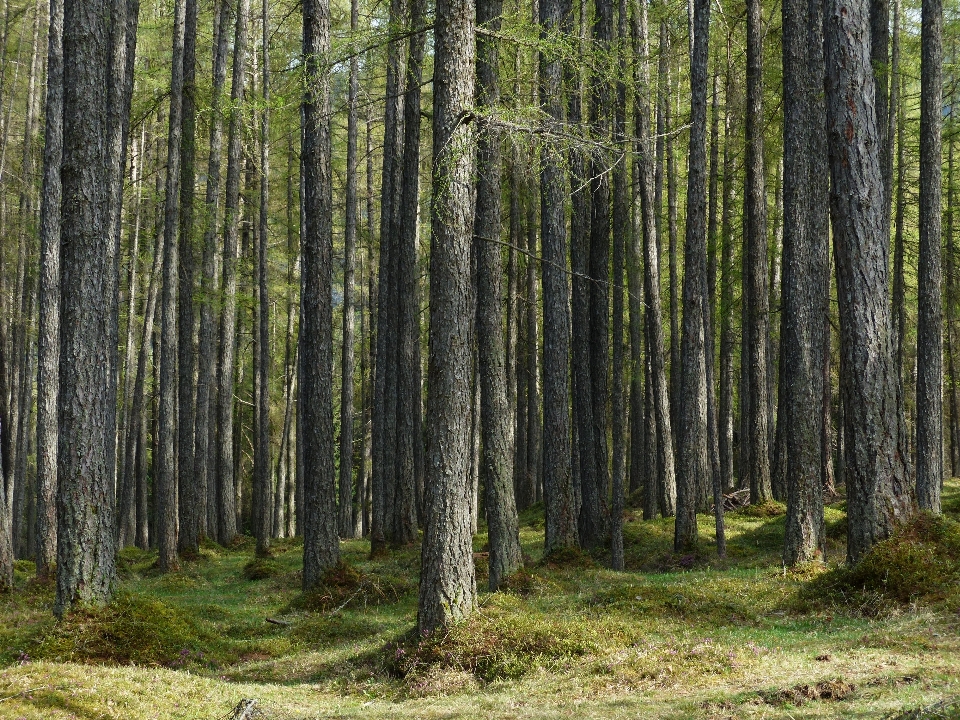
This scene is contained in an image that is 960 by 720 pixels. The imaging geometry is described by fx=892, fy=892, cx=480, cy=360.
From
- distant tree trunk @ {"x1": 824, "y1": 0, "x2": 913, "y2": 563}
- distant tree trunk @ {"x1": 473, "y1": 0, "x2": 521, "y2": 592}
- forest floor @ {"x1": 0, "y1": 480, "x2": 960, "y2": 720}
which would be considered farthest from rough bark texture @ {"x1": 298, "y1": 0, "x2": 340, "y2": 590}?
distant tree trunk @ {"x1": 824, "y1": 0, "x2": 913, "y2": 563}

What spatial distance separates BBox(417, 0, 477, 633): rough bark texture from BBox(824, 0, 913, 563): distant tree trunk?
4.45m

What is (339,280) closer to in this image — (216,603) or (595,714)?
(216,603)

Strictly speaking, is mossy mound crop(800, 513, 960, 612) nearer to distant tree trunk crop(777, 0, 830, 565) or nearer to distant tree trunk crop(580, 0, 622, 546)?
distant tree trunk crop(777, 0, 830, 565)

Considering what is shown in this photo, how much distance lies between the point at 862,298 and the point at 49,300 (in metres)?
13.1

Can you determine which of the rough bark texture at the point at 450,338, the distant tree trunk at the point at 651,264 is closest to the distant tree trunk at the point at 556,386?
the distant tree trunk at the point at 651,264

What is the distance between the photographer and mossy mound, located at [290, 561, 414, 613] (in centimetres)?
1390

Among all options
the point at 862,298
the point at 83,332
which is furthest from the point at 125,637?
the point at 862,298

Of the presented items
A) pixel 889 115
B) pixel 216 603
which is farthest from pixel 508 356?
pixel 216 603

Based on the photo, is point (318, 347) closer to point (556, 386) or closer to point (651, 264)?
point (556, 386)

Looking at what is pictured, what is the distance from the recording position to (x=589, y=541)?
18.2m

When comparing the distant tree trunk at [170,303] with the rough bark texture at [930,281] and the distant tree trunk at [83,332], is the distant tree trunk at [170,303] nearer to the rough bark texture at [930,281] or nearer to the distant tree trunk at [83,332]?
the distant tree trunk at [83,332]

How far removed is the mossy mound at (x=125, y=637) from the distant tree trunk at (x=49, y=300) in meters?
A: 6.29

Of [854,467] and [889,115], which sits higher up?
[889,115]

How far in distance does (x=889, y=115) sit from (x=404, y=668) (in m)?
19.3
